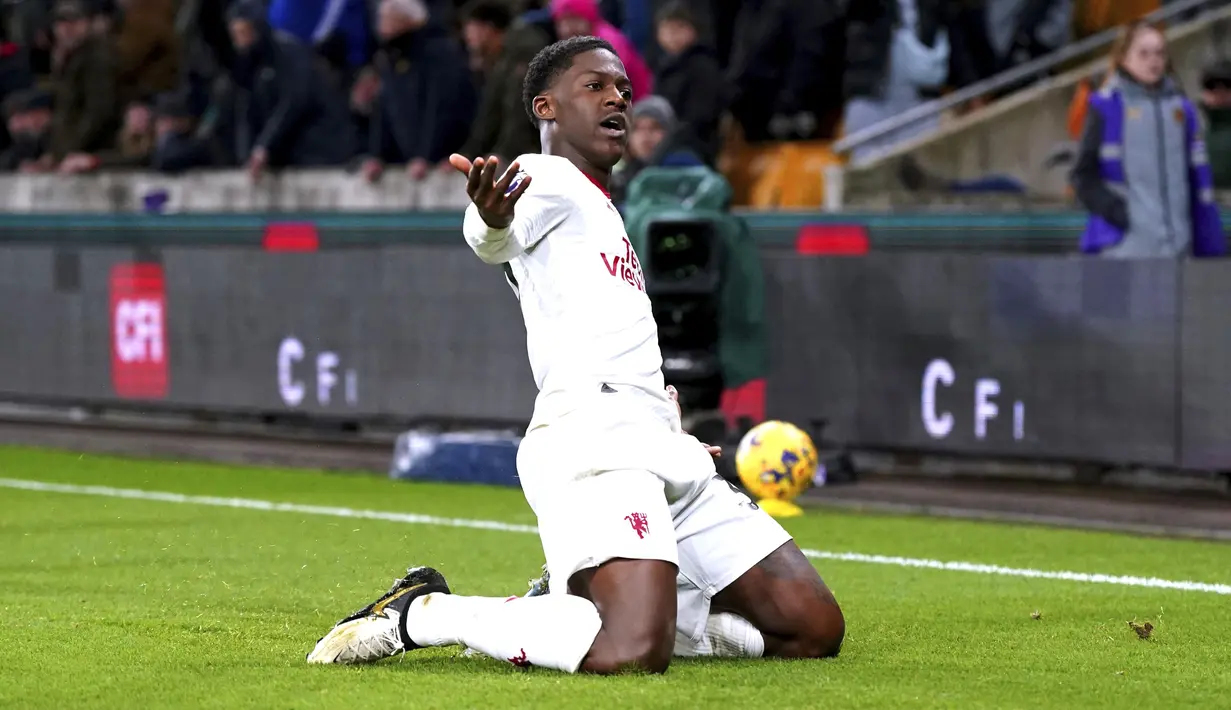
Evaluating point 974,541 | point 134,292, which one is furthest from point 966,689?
point 134,292

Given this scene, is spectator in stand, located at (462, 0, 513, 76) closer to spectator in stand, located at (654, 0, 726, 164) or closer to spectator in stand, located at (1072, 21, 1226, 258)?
spectator in stand, located at (654, 0, 726, 164)

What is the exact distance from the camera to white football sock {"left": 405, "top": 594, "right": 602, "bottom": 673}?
574cm

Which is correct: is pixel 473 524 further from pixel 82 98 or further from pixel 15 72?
pixel 15 72

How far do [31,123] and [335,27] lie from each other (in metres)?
4.37

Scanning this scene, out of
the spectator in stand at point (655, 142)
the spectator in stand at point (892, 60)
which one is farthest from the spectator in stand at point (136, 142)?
the spectator in stand at point (655, 142)

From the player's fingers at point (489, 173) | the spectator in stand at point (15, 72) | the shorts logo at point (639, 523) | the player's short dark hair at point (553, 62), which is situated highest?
the spectator in stand at point (15, 72)

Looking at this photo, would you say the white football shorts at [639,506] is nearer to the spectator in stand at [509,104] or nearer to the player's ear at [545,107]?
the player's ear at [545,107]

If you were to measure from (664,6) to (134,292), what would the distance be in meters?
4.77

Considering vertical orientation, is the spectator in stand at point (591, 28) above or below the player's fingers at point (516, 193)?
above

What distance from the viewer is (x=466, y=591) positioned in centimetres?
806

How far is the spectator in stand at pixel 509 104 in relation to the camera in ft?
45.2

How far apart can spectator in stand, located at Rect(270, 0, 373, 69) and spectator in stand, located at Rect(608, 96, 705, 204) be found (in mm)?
5008

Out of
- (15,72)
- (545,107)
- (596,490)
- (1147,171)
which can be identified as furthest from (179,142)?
(596,490)

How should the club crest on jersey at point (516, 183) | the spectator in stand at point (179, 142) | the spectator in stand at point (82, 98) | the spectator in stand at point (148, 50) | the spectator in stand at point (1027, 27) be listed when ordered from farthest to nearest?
the spectator in stand at point (148, 50) < the spectator in stand at point (82, 98) < the spectator in stand at point (179, 142) < the spectator in stand at point (1027, 27) < the club crest on jersey at point (516, 183)
